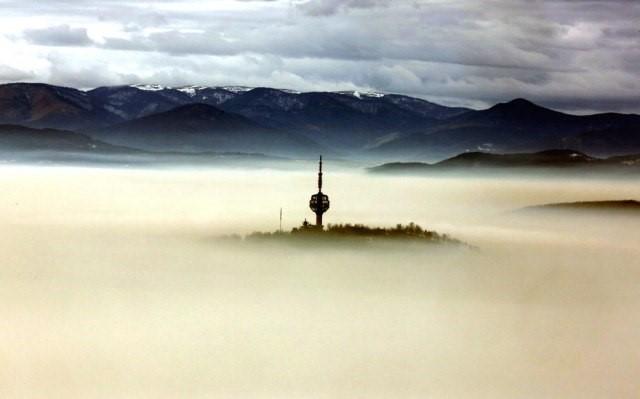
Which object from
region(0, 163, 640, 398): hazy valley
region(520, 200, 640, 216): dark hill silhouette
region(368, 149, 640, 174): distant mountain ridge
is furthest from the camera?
region(368, 149, 640, 174): distant mountain ridge

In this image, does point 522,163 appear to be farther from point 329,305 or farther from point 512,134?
point 329,305

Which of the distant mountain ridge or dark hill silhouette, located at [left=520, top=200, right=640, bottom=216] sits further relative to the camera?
the distant mountain ridge

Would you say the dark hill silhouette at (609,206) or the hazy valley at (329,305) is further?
the dark hill silhouette at (609,206)

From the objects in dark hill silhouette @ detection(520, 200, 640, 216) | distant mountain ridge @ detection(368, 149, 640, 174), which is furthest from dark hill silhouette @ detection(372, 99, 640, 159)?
dark hill silhouette @ detection(520, 200, 640, 216)

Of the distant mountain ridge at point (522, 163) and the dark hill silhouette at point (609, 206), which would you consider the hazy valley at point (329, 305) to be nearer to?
the dark hill silhouette at point (609, 206)

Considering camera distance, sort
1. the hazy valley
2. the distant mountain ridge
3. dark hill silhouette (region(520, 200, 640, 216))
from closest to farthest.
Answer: the hazy valley → dark hill silhouette (region(520, 200, 640, 216)) → the distant mountain ridge

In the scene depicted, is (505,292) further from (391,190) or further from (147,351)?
(391,190)

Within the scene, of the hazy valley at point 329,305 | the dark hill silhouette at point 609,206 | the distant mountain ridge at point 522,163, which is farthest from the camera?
the distant mountain ridge at point 522,163

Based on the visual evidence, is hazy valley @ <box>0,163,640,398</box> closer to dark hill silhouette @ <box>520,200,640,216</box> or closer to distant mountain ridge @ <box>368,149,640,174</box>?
dark hill silhouette @ <box>520,200,640,216</box>

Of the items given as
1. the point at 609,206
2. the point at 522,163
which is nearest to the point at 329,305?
the point at 609,206

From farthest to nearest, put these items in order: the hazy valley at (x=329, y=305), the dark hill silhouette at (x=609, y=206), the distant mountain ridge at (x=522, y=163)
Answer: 1. the distant mountain ridge at (x=522, y=163)
2. the dark hill silhouette at (x=609, y=206)
3. the hazy valley at (x=329, y=305)

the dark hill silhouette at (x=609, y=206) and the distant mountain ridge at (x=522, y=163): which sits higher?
the distant mountain ridge at (x=522, y=163)

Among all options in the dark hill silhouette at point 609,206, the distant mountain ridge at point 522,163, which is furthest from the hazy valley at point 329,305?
the distant mountain ridge at point 522,163
